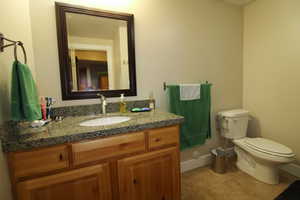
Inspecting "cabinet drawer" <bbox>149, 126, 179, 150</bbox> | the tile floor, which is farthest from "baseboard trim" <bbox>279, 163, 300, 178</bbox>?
"cabinet drawer" <bbox>149, 126, 179, 150</bbox>

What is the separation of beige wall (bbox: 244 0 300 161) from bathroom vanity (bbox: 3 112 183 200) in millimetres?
1615

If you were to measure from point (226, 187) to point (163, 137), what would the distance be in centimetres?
113

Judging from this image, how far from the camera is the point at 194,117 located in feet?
6.34

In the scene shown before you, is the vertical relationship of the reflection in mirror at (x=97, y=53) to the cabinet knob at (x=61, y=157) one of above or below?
above

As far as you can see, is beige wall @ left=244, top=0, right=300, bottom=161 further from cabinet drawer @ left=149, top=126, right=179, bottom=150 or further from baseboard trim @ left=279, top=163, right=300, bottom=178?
cabinet drawer @ left=149, top=126, right=179, bottom=150

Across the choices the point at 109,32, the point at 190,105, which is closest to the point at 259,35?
the point at 190,105

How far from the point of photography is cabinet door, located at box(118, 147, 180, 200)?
3.68 feet

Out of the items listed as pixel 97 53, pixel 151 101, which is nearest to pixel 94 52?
pixel 97 53

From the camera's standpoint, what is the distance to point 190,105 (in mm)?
1900

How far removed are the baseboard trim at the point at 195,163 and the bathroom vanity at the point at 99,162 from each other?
742 millimetres

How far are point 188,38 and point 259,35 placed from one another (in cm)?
105

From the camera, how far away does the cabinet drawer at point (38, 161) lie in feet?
2.76

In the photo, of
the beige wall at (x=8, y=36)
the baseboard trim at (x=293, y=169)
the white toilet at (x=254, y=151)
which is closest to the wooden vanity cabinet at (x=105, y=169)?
the beige wall at (x=8, y=36)

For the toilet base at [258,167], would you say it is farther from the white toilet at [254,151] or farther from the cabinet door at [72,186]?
the cabinet door at [72,186]
